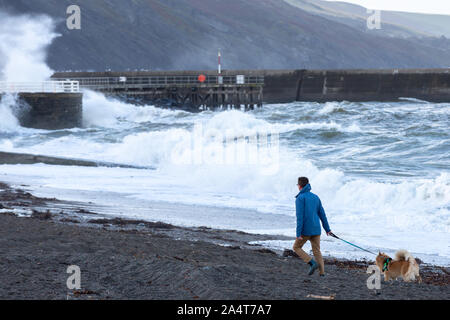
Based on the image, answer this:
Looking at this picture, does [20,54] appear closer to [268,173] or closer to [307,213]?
[268,173]

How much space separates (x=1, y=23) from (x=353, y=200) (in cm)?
7005

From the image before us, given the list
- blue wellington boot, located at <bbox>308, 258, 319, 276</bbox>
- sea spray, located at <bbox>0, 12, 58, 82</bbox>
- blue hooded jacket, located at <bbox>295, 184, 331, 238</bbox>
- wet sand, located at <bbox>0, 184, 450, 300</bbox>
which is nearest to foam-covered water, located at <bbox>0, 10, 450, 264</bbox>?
wet sand, located at <bbox>0, 184, 450, 300</bbox>

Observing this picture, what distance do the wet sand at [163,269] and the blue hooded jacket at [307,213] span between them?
48 centimetres

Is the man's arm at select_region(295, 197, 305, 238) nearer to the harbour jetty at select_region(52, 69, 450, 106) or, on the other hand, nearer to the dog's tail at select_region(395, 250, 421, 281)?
the dog's tail at select_region(395, 250, 421, 281)

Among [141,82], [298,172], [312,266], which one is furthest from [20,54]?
[312,266]

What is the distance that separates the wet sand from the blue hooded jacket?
484 millimetres

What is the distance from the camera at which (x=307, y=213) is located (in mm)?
7309

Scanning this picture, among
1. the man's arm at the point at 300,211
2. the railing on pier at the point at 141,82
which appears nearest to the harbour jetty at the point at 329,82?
the railing on pier at the point at 141,82

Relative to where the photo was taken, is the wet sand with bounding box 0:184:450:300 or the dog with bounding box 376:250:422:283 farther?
the dog with bounding box 376:250:422:283

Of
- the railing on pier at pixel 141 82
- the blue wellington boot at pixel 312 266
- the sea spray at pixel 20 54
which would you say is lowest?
the blue wellington boot at pixel 312 266

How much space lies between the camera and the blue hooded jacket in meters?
7.29

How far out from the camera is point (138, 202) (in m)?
14.9

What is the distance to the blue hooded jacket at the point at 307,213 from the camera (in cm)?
729

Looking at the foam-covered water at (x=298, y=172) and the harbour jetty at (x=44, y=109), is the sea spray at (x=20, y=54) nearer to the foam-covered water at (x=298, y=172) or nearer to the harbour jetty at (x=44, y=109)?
the harbour jetty at (x=44, y=109)
